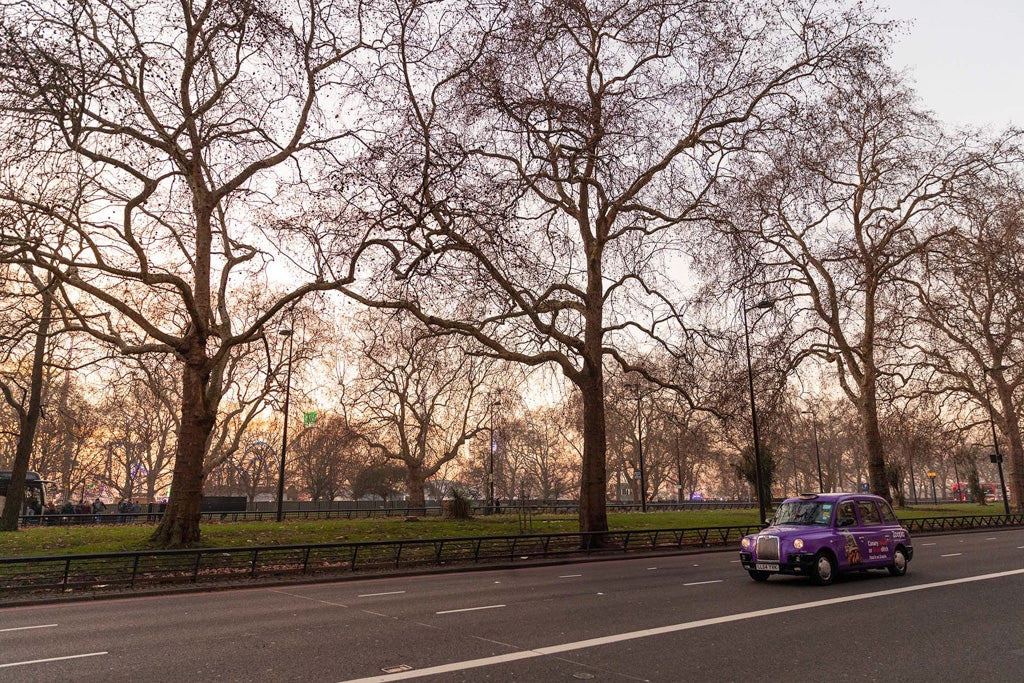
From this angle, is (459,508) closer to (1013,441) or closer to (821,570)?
(821,570)

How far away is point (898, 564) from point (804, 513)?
7.81 ft

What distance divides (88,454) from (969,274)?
82.5 m

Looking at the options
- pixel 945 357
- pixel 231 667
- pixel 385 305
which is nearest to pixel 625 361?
pixel 385 305

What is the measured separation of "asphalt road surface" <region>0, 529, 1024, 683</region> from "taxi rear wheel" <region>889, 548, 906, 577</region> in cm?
26

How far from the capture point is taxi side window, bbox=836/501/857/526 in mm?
13516

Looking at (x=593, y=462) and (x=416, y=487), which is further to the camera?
(x=416, y=487)

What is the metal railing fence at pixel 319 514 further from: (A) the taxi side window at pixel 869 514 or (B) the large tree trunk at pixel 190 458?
(A) the taxi side window at pixel 869 514

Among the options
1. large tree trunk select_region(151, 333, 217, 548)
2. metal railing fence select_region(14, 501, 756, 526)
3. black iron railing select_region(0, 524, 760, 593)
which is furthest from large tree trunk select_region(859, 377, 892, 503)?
large tree trunk select_region(151, 333, 217, 548)

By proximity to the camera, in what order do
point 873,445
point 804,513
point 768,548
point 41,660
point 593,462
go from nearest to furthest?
point 41,660, point 768,548, point 804,513, point 593,462, point 873,445

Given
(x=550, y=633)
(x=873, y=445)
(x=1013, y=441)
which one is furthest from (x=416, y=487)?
(x=1013, y=441)

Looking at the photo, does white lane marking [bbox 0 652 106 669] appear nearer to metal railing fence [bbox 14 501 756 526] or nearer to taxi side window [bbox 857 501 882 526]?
taxi side window [bbox 857 501 882 526]

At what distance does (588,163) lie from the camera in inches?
893

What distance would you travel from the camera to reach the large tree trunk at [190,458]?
19.6 m

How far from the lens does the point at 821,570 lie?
12.8 m
